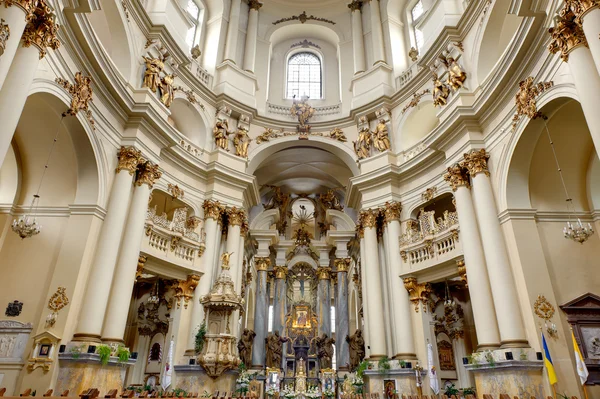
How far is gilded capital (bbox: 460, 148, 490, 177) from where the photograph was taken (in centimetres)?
1145

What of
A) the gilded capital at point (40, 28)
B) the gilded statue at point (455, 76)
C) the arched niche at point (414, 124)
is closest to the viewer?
the gilded capital at point (40, 28)

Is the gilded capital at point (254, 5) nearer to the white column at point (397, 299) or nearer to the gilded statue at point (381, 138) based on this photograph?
the gilded statue at point (381, 138)

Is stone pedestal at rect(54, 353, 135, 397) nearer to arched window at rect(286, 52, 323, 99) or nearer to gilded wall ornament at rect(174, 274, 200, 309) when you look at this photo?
gilded wall ornament at rect(174, 274, 200, 309)

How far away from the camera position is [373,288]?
1513 cm

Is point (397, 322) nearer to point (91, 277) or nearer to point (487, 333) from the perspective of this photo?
point (487, 333)

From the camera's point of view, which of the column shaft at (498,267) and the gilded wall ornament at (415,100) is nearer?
the column shaft at (498,267)

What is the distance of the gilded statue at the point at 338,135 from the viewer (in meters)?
18.4

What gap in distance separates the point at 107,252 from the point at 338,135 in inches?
448

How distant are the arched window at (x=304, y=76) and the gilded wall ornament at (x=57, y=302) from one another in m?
14.6

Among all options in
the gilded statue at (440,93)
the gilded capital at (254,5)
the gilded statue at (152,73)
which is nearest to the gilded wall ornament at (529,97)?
the gilded statue at (440,93)

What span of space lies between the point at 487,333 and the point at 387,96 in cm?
1042

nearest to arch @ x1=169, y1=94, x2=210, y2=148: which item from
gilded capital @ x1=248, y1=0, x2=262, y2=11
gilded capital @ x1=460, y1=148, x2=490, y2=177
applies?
gilded capital @ x1=248, y1=0, x2=262, y2=11

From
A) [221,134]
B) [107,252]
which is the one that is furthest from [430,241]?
[107,252]

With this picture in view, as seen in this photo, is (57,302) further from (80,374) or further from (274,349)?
(274,349)
